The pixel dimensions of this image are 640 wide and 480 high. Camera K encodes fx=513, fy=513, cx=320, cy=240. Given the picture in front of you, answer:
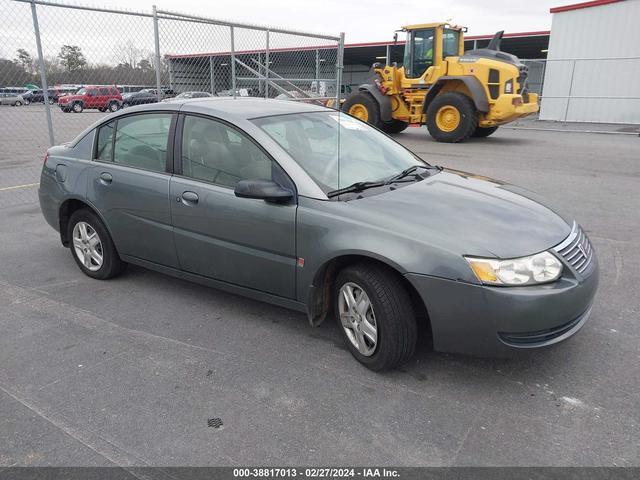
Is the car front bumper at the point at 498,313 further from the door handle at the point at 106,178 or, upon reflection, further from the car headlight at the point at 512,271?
the door handle at the point at 106,178

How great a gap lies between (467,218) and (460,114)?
11158mm

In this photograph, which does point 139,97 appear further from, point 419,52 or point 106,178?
point 106,178

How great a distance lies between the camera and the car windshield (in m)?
3.39

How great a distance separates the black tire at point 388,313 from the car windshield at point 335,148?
0.65m

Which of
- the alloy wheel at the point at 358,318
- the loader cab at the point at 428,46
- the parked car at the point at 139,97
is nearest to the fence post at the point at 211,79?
the parked car at the point at 139,97

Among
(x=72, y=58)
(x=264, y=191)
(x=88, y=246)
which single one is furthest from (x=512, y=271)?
(x=72, y=58)

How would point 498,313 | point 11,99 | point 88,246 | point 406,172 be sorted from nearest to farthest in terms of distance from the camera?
point 498,313, point 406,172, point 88,246, point 11,99

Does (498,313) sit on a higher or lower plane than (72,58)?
lower

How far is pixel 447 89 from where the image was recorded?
13.9m

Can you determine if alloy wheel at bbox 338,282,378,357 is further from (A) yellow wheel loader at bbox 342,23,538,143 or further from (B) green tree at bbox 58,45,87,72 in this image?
(A) yellow wheel loader at bbox 342,23,538,143

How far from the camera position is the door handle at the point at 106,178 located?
4141 millimetres

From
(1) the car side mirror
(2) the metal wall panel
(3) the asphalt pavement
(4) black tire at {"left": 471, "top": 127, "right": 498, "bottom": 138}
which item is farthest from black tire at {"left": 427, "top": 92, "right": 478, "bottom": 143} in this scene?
(1) the car side mirror

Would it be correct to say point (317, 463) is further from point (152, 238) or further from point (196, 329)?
point (152, 238)

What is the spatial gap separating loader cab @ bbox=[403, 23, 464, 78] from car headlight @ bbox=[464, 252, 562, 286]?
12237 mm
